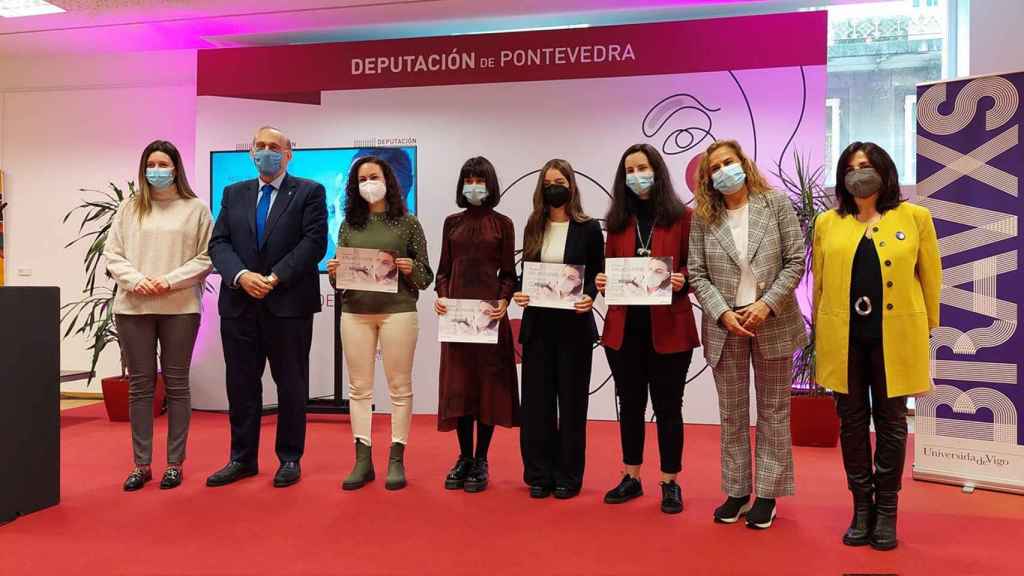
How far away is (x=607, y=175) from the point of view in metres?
5.45

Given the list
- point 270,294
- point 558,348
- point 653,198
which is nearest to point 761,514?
point 558,348

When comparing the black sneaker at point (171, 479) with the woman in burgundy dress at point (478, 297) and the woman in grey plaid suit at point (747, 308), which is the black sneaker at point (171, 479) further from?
the woman in grey plaid suit at point (747, 308)

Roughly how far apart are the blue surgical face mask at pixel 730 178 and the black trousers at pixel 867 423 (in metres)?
0.71

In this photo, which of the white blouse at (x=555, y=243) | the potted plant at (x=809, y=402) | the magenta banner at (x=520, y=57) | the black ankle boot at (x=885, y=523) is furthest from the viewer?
the magenta banner at (x=520, y=57)

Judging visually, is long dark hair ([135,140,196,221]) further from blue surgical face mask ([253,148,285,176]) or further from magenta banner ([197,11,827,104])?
magenta banner ([197,11,827,104])

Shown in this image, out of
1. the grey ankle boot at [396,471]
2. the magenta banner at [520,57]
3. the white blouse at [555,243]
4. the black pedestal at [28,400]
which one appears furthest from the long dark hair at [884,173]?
the black pedestal at [28,400]

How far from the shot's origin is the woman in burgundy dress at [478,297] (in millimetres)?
3309

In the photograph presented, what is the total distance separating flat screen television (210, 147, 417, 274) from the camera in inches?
223

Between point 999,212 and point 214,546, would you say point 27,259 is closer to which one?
point 214,546

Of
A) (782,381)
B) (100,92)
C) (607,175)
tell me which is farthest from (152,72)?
(782,381)

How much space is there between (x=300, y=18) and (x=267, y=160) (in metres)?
2.61

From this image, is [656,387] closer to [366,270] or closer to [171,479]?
[366,270]

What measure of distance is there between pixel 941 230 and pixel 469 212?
231 cm

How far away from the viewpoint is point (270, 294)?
3.43 m
